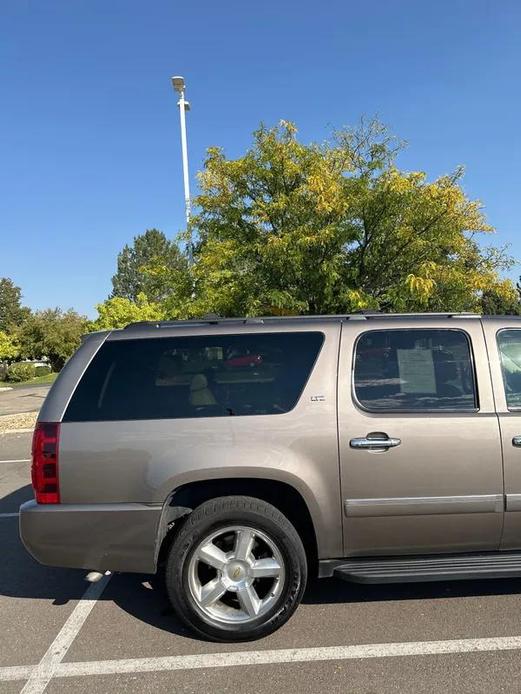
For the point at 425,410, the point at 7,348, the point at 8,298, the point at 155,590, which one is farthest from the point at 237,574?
the point at 8,298

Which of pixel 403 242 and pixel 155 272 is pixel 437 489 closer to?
pixel 403 242

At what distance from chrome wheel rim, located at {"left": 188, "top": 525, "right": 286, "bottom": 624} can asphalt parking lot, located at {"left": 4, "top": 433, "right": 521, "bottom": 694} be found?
0.17 m

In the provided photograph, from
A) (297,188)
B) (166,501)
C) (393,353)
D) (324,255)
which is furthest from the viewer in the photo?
(297,188)

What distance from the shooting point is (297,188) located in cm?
1241

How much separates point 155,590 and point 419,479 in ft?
6.47

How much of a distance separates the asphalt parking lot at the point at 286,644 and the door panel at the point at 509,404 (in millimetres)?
583

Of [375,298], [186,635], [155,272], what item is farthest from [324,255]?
[186,635]

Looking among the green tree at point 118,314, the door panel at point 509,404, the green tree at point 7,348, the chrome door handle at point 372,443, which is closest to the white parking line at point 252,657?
the door panel at point 509,404

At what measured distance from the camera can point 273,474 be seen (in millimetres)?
3014

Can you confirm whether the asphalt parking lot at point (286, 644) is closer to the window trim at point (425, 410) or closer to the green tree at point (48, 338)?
the window trim at point (425, 410)

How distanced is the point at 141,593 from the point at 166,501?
1.12 metres

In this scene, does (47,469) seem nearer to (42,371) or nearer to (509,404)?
(509,404)

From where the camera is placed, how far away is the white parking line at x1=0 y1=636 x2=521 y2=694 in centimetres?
283

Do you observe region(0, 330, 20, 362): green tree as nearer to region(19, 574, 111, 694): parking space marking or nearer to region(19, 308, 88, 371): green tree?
region(19, 308, 88, 371): green tree
